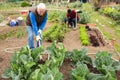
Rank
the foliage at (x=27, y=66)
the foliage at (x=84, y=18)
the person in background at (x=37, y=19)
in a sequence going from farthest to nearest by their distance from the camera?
the foliage at (x=84, y=18) → the person in background at (x=37, y=19) → the foliage at (x=27, y=66)

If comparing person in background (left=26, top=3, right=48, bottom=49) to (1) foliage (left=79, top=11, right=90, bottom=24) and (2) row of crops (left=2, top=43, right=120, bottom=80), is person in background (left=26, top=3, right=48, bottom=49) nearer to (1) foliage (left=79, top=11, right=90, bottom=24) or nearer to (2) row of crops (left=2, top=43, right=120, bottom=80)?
(2) row of crops (left=2, top=43, right=120, bottom=80)

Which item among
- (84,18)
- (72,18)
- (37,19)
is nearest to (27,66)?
(37,19)

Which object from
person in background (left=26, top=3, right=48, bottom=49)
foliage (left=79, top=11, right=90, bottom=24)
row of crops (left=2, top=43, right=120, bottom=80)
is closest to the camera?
row of crops (left=2, top=43, right=120, bottom=80)

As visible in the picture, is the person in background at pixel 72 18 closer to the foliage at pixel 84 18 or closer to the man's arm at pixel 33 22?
the foliage at pixel 84 18

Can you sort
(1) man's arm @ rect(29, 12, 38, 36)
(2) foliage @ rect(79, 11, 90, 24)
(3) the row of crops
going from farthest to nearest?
(2) foliage @ rect(79, 11, 90, 24), (1) man's arm @ rect(29, 12, 38, 36), (3) the row of crops

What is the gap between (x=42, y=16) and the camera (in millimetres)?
7703

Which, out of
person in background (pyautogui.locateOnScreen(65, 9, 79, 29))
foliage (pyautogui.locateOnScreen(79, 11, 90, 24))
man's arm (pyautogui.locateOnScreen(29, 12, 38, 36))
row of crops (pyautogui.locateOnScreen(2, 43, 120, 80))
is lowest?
foliage (pyautogui.locateOnScreen(79, 11, 90, 24))

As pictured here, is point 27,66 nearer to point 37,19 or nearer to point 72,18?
point 37,19

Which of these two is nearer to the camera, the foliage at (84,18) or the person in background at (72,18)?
the person in background at (72,18)

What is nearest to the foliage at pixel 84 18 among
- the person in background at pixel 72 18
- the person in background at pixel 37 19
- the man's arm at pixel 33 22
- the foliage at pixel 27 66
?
the person in background at pixel 72 18

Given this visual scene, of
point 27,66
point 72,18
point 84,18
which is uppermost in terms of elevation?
point 27,66

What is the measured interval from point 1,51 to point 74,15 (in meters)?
7.33

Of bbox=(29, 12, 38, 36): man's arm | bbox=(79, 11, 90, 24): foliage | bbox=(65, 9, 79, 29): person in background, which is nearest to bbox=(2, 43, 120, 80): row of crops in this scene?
bbox=(29, 12, 38, 36): man's arm

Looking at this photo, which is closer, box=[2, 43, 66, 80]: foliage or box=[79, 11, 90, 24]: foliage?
box=[2, 43, 66, 80]: foliage
